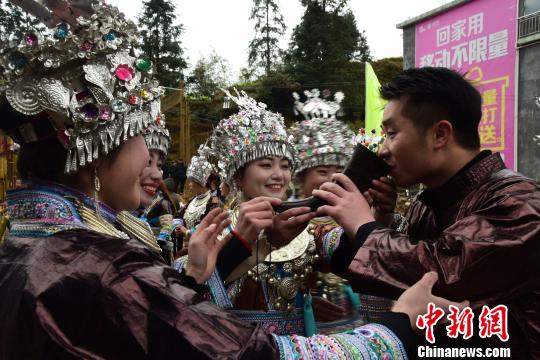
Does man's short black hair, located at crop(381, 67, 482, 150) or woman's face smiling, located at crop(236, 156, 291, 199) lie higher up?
man's short black hair, located at crop(381, 67, 482, 150)

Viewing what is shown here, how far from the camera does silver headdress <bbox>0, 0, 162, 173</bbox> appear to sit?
146cm

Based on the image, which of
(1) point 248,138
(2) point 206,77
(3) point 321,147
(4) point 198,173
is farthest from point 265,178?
(2) point 206,77

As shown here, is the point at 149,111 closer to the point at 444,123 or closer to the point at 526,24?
the point at 444,123

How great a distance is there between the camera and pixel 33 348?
1160mm

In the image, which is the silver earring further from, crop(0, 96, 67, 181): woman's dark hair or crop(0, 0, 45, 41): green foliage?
crop(0, 0, 45, 41): green foliage

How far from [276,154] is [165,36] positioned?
2899cm

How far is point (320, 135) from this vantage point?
13.0 ft

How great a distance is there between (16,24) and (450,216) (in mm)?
1742

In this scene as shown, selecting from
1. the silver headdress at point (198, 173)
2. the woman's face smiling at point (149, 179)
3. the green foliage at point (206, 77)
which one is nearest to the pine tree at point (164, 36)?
the green foliage at point (206, 77)

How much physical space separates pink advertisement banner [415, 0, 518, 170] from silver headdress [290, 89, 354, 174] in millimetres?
9256

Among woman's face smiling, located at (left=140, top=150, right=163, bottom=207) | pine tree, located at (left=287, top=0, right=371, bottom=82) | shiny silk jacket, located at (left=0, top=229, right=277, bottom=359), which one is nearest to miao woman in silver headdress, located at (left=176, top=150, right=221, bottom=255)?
woman's face smiling, located at (left=140, top=150, right=163, bottom=207)

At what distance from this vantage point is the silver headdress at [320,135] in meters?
3.90

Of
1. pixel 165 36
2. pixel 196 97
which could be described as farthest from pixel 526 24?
pixel 165 36

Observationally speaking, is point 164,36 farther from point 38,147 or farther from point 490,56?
point 38,147
